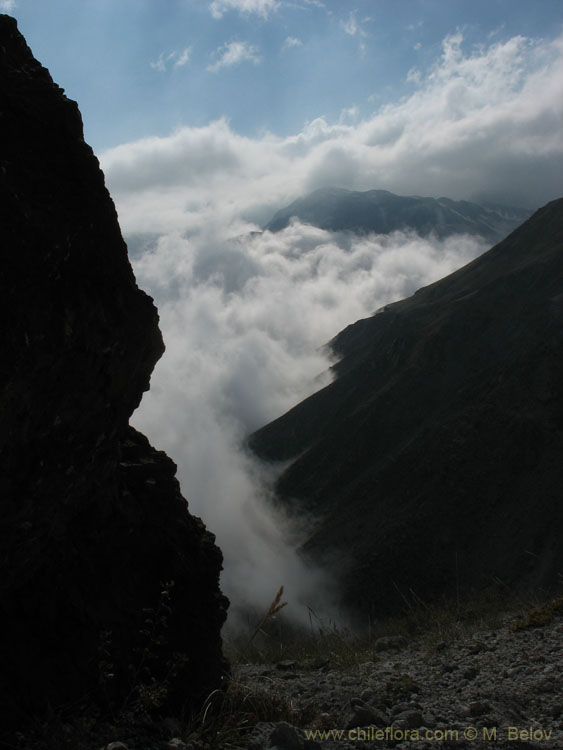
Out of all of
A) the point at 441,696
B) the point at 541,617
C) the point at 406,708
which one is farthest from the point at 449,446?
the point at 406,708

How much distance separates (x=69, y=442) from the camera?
4781 mm

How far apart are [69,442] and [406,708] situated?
12.6ft

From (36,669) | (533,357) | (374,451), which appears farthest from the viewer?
(374,451)

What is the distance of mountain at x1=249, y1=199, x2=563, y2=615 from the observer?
1298 inches

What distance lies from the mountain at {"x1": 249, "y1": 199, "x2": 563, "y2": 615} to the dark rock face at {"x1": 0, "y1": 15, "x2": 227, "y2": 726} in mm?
17876

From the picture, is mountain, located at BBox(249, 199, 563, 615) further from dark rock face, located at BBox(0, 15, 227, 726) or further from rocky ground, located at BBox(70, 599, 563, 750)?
dark rock face, located at BBox(0, 15, 227, 726)

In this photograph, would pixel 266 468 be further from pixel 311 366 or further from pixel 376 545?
pixel 311 366

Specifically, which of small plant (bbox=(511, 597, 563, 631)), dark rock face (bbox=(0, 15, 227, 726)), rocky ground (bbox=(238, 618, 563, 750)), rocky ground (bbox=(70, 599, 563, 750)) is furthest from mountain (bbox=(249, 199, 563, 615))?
dark rock face (bbox=(0, 15, 227, 726))

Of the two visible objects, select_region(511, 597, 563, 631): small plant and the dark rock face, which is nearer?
the dark rock face

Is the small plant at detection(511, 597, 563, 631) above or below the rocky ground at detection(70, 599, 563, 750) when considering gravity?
below

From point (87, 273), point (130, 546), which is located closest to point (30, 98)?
point (87, 273)

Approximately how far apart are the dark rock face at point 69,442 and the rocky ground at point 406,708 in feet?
1.76

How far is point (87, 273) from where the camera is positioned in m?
4.95

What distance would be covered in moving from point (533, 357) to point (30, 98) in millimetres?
43268
